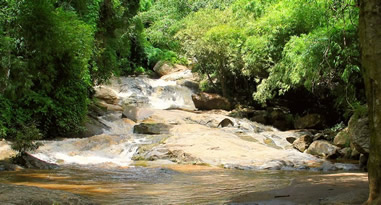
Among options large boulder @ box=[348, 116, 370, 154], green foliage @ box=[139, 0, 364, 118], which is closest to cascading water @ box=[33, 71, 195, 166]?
green foliage @ box=[139, 0, 364, 118]

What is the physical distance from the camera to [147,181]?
7629mm

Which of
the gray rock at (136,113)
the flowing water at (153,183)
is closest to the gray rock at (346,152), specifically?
the flowing water at (153,183)

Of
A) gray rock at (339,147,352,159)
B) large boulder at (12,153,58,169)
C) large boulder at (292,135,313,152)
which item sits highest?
large boulder at (292,135,313,152)

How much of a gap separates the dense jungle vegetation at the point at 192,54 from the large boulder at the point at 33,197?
3771 mm

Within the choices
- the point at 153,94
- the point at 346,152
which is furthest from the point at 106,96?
the point at 346,152

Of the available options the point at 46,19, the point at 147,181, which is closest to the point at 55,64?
the point at 46,19

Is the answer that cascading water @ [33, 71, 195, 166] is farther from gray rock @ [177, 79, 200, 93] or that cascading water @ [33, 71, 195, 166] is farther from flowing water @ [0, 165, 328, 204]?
flowing water @ [0, 165, 328, 204]

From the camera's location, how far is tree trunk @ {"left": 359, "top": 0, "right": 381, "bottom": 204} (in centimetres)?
329

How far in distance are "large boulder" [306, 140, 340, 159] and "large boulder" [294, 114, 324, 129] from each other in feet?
22.5

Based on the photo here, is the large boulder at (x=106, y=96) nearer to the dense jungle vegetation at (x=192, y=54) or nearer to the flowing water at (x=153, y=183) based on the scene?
the dense jungle vegetation at (x=192, y=54)

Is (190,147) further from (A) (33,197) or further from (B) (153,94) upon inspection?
(B) (153,94)

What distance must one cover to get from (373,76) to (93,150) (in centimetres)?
1103

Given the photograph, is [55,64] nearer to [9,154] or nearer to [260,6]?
[9,154]

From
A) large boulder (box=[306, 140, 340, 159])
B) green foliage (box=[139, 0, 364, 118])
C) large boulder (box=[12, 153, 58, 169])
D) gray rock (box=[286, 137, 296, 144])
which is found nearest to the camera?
large boulder (box=[12, 153, 58, 169])
